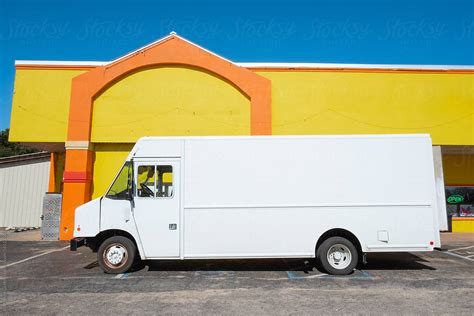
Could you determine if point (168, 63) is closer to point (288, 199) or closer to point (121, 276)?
point (288, 199)

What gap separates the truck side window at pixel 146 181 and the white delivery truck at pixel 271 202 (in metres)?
0.02

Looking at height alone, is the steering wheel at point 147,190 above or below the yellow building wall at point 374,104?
below

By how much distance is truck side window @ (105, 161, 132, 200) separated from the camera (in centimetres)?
750

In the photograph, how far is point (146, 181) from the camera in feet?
24.9

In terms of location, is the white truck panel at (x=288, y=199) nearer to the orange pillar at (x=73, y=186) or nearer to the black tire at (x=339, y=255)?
the black tire at (x=339, y=255)

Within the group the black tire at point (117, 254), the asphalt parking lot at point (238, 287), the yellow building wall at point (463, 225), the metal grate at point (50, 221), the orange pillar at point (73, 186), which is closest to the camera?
the asphalt parking lot at point (238, 287)

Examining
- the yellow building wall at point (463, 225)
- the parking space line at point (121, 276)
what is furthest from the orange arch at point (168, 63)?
the yellow building wall at point (463, 225)

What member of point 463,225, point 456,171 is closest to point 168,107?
point 456,171

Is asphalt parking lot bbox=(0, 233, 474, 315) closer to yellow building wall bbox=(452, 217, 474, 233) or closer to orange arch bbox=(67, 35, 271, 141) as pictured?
orange arch bbox=(67, 35, 271, 141)

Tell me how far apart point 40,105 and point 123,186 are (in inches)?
336

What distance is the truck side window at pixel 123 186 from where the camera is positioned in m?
7.50

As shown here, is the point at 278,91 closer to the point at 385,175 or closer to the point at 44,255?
the point at 385,175

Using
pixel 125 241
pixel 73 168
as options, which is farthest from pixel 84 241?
pixel 73 168

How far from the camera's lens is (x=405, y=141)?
757 cm
